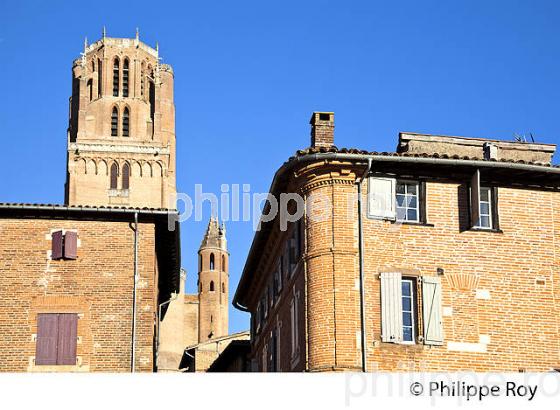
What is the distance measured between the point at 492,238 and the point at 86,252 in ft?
37.9

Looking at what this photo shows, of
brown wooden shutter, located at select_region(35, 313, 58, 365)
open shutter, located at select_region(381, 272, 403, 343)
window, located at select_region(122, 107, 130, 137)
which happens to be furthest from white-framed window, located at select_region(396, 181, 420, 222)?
window, located at select_region(122, 107, 130, 137)

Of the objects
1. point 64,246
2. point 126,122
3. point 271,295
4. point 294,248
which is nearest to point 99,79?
point 126,122

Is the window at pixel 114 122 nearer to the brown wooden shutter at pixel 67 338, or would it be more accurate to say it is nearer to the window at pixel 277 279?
the window at pixel 277 279

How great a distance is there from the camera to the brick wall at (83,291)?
32062 mm

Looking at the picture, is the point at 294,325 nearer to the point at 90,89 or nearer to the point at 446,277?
the point at 446,277

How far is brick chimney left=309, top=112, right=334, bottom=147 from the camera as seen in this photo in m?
31.8

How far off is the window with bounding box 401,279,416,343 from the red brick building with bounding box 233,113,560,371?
0.03 metres

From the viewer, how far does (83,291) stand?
32656 millimetres

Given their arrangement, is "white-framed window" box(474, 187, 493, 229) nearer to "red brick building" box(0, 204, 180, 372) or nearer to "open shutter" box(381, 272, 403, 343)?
"open shutter" box(381, 272, 403, 343)
